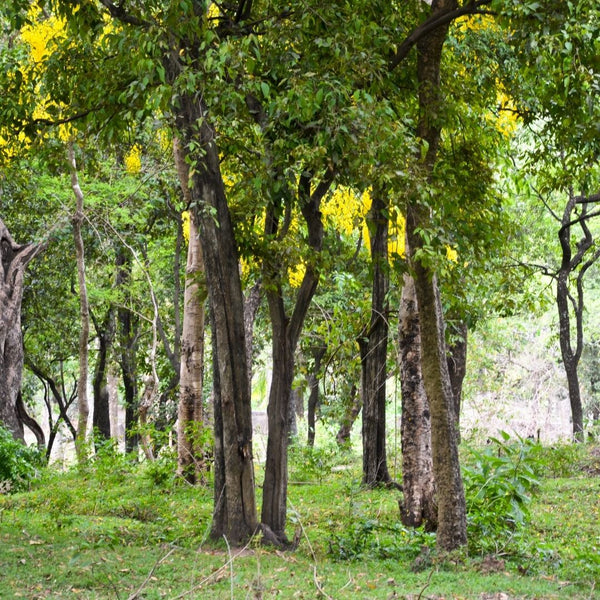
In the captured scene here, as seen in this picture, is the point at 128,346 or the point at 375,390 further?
the point at 128,346

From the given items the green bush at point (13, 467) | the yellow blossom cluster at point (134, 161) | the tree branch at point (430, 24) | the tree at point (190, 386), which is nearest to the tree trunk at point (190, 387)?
the tree at point (190, 386)

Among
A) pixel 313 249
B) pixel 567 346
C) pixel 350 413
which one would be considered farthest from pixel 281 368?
pixel 567 346

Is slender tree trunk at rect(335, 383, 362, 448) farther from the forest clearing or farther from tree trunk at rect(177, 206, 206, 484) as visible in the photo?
tree trunk at rect(177, 206, 206, 484)

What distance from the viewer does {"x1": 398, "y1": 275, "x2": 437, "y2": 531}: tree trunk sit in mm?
9648

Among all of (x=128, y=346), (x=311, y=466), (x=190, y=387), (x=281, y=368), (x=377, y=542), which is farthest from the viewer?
(x=128, y=346)

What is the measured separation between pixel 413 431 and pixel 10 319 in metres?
11.0

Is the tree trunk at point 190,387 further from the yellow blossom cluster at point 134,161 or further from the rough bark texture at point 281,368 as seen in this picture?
the yellow blossom cluster at point 134,161

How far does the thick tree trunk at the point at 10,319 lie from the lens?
17.6 meters

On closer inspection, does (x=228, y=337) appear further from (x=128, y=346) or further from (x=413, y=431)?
(x=128, y=346)

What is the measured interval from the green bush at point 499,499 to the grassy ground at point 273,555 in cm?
13

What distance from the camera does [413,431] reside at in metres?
9.80

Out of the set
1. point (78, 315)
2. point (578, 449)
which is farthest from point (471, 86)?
point (78, 315)

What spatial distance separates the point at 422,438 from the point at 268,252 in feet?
9.90

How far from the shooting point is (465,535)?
790cm
